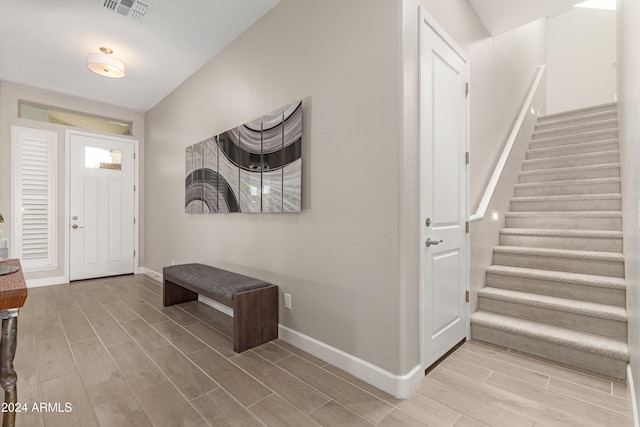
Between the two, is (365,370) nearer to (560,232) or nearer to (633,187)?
(633,187)

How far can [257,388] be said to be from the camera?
179cm

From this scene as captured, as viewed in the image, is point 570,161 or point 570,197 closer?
point 570,197

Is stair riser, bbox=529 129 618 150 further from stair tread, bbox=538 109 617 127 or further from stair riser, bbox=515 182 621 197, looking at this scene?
stair riser, bbox=515 182 621 197

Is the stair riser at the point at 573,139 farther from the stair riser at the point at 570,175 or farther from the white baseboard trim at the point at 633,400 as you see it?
the white baseboard trim at the point at 633,400

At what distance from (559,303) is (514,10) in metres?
2.48

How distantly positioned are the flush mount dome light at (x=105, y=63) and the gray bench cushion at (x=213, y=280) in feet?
7.55

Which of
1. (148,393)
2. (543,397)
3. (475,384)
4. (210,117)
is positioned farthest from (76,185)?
(543,397)

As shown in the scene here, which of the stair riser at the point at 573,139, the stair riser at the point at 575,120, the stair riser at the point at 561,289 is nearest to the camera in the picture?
the stair riser at the point at 561,289

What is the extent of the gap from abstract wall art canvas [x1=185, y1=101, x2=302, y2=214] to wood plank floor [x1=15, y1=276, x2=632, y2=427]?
1.20 metres

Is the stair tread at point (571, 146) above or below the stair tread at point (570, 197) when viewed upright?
above

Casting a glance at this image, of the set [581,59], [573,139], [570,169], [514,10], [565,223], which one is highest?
[581,59]

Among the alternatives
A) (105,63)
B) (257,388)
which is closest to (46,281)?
(105,63)

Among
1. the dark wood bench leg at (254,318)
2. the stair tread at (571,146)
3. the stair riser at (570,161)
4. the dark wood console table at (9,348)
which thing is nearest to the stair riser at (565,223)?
the stair riser at (570,161)

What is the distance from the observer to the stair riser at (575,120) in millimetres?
4004
